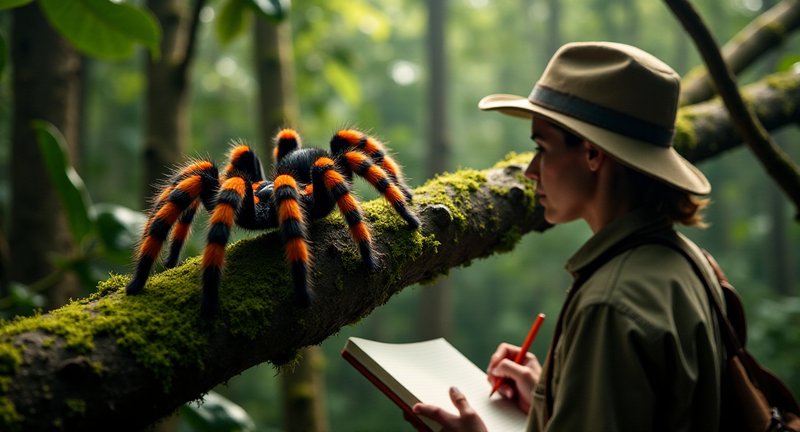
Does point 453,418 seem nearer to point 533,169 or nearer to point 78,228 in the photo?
point 533,169

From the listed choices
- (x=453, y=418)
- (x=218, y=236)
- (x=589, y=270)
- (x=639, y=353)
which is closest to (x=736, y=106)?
(x=589, y=270)

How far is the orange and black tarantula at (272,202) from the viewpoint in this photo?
188cm

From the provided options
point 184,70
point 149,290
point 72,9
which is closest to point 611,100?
point 149,290

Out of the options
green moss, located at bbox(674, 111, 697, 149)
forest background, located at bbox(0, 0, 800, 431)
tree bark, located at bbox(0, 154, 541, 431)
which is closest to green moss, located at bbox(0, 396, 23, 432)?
tree bark, located at bbox(0, 154, 541, 431)

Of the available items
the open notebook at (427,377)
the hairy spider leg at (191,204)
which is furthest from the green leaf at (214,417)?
the open notebook at (427,377)

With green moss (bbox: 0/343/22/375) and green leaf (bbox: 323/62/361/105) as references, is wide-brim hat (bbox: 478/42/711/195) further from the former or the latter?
green leaf (bbox: 323/62/361/105)

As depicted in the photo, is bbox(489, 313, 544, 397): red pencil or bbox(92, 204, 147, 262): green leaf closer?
bbox(489, 313, 544, 397): red pencil

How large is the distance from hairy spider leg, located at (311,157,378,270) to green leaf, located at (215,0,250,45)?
1.57m

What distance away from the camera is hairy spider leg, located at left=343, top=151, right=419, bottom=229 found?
2.35m

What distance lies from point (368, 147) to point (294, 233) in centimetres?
94

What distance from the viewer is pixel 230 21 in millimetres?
3609

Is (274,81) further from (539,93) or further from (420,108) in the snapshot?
(420,108)

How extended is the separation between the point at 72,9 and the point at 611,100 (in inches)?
72.0

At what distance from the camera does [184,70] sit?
3930 millimetres
